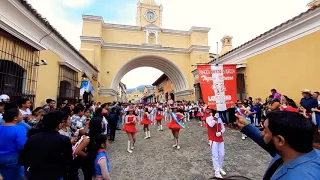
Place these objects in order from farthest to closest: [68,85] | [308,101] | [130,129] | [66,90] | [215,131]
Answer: [68,85], [66,90], [130,129], [308,101], [215,131]

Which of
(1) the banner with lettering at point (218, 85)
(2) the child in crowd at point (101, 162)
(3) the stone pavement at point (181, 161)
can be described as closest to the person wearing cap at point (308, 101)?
(3) the stone pavement at point (181, 161)

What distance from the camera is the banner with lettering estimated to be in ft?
12.0

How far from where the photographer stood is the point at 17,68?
221 inches

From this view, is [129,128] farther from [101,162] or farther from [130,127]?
[101,162]

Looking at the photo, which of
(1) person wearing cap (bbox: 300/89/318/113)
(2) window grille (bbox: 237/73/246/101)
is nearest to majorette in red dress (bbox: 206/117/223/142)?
(1) person wearing cap (bbox: 300/89/318/113)

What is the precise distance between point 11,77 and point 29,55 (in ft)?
3.47

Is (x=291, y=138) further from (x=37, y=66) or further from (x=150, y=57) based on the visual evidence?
(x=150, y=57)

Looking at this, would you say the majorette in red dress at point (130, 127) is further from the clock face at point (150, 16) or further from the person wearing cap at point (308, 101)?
the clock face at point (150, 16)

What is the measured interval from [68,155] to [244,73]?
10623 mm

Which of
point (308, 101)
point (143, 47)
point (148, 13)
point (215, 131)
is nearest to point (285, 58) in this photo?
point (308, 101)

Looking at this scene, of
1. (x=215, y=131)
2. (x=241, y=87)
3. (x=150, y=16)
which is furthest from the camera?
(x=150, y=16)

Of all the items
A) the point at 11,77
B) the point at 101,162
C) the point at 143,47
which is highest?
the point at 143,47

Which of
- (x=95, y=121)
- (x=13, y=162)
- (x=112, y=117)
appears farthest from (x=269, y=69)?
(x=13, y=162)

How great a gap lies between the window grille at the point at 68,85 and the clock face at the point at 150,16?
13265 mm
